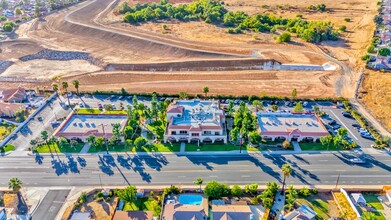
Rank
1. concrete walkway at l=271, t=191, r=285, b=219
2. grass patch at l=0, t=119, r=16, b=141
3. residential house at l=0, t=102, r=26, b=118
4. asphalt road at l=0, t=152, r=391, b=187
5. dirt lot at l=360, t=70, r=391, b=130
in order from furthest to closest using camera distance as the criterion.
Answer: dirt lot at l=360, t=70, r=391, b=130 < residential house at l=0, t=102, r=26, b=118 < grass patch at l=0, t=119, r=16, b=141 < asphalt road at l=0, t=152, r=391, b=187 < concrete walkway at l=271, t=191, r=285, b=219

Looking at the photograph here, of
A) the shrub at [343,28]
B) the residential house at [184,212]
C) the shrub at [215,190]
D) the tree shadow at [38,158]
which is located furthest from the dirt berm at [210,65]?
the residential house at [184,212]

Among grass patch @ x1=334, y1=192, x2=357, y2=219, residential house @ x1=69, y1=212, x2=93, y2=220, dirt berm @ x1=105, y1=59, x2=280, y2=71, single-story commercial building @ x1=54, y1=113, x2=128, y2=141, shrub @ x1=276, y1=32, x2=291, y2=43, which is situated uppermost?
shrub @ x1=276, y1=32, x2=291, y2=43

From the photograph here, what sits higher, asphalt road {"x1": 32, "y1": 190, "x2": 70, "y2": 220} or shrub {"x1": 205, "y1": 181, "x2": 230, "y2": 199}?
shrub {"x1": 205, "y1": 181, "x2": 230, "y2": 199}

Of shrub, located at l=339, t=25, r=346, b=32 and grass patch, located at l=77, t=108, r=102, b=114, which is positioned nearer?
grass patch, located at l=77, t=108, r=102, b=114

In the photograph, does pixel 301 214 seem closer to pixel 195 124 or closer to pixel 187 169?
→ pixel 187 169

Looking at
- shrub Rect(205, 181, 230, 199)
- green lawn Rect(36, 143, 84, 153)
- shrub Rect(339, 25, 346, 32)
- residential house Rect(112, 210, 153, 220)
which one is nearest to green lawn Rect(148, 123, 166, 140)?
green lawn Rect(36, 143, 84, 153)

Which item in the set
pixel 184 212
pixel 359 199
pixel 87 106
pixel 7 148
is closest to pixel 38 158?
pixel 7 148

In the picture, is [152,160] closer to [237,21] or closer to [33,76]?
[33,76]

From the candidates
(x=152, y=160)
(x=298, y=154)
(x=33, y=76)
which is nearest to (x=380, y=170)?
(x=298, y=154)

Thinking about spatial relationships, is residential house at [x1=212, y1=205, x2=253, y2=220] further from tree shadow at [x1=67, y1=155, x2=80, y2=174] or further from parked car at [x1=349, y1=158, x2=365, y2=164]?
tree shadow at [x1=67, y1=155, x2=80, y2=174]
